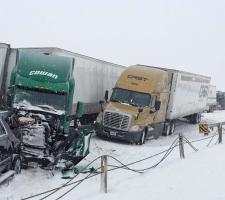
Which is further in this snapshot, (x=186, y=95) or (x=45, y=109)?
(x=186, y=95)

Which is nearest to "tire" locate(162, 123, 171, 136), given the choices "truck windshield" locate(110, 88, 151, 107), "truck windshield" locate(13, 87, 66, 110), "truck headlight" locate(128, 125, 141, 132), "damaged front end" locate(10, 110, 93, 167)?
"truck windshield" locate(110, 88, 151, 107)

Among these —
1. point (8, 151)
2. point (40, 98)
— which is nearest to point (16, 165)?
point (8, 151)

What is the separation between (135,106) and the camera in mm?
22547

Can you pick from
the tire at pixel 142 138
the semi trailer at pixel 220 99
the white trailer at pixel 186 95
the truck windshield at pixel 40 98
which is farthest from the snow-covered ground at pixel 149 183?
the semi trailer at pixel 220 99

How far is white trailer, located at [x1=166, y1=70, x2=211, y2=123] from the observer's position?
2689cm

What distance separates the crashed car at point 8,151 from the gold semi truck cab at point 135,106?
386 inches

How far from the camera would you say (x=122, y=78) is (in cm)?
2347

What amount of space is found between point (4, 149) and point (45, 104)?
553 cm

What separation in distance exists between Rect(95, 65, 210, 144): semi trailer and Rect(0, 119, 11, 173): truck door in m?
10.5

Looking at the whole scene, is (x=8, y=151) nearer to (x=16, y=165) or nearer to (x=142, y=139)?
(x=16, y=165)

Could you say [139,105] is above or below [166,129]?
above

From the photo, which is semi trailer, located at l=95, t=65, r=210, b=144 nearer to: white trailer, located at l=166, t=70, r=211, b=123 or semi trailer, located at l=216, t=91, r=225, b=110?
white trailer, located at l=166, t=70, r=211, b=123

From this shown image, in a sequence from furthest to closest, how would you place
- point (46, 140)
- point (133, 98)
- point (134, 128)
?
point (133, 98) → point (134, 128) → point (46, 140)

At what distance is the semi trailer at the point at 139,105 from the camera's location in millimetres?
21875
